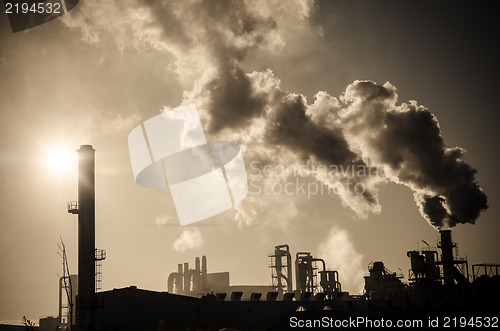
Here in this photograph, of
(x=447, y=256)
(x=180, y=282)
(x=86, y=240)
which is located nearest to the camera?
(x=86, y=240)

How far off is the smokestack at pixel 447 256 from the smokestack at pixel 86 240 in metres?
29.0

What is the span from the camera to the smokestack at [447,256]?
163 feet

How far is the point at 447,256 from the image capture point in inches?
1971

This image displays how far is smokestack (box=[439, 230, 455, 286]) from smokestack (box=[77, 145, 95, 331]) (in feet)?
95.2

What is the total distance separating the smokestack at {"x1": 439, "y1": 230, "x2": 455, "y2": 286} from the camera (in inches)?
1959

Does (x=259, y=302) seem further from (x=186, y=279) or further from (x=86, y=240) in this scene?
(x=186, y=279)

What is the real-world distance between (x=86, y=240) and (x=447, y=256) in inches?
1185

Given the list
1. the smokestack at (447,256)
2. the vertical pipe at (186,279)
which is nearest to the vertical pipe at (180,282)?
the vertical pipe at (186,279)

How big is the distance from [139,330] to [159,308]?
92.5 inches

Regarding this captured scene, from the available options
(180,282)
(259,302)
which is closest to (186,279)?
(180,282)

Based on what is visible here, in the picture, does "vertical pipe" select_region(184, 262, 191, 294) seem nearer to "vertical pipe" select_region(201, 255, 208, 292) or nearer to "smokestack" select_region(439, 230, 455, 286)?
"vertical pipe" select_region(201, 255, 208, 292)

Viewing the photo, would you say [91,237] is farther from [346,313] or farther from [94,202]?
[346,313]

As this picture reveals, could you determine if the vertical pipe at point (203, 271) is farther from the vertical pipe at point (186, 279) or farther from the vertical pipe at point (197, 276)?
the vertical pipe at point (186, 279)

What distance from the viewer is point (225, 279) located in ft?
279
